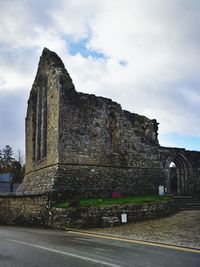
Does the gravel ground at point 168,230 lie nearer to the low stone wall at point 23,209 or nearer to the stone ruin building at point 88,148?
the low stone wall at point 23,209

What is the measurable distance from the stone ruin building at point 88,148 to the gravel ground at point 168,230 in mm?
5420

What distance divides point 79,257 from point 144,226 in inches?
309

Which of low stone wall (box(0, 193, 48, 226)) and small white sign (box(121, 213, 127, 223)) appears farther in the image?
low stone wall (box(0, 193, 48, 226))

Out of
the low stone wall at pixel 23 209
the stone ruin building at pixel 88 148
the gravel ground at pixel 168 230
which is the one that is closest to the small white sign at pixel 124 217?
the gravel ground at pixel 168 230

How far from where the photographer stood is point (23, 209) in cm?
1997

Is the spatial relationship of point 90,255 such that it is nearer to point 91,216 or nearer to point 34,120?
point 91,216

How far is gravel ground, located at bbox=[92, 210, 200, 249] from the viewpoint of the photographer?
1158 cm

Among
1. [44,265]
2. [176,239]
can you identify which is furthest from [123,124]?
[44,265]

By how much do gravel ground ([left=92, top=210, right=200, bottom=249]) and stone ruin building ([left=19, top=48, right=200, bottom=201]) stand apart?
5.42 m

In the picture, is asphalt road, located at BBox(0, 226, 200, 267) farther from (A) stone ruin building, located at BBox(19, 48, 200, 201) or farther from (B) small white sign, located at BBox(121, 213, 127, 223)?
(A) stone ruin building, located at BBox(19, 48, 200, 201)

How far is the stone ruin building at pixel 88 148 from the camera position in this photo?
21141 mm

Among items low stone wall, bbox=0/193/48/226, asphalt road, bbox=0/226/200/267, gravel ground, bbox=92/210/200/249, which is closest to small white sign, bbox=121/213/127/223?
gravel ground, bbox=92/210/200/249

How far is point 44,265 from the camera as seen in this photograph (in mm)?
7145

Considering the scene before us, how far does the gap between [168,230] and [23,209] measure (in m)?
9.30
